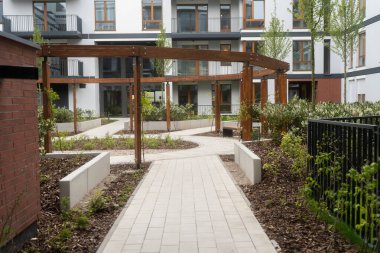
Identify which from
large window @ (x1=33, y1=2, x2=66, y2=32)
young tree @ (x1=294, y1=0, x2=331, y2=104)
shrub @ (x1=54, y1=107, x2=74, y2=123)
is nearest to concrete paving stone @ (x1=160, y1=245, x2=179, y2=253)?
young tree @ (x1=294, y1=0, x2=331, y2=104)

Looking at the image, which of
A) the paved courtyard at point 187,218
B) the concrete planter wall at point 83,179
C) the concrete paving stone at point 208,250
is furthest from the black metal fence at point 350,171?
the concrete planter wall at point 83,179

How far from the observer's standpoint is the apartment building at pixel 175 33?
32.3m

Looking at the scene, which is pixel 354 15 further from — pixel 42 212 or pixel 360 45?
pixel 42 212

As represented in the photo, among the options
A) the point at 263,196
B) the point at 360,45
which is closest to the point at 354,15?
the point at 360,45

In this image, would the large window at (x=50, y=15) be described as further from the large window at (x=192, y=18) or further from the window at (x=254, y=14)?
the window at (x=254, y=14)

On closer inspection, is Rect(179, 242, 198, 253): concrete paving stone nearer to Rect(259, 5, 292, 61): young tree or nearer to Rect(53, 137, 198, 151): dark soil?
Rect(53, 137, 198, 151): dark soil

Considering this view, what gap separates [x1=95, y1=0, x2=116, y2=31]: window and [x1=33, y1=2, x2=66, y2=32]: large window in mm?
2501

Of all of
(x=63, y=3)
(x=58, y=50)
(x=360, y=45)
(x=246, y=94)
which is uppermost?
(x=63, y=3)

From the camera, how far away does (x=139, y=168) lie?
988cm

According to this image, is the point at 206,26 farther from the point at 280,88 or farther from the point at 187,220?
the point at 187,220

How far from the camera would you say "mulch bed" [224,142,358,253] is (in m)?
4.53

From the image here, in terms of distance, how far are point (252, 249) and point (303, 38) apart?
30455mm

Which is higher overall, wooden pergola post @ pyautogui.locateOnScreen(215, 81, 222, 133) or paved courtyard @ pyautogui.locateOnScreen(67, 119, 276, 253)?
wooden pergola post @ pyautogui.locateOnScreen(215, 81, 222, 133)

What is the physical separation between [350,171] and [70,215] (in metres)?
3.44
